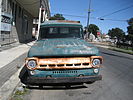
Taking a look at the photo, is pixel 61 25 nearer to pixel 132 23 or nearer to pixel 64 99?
pixel 64 99

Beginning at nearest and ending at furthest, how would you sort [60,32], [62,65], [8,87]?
1. [62,65]
2. [8,87]
3. [60,32]

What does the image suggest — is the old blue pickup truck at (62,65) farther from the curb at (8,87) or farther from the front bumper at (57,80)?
the curb at (8,87)

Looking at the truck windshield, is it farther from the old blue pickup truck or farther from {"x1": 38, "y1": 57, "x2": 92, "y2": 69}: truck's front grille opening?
{"x1": 38, "y1": 57, "x2": 92, "y2": 69}: truck's front grille opening

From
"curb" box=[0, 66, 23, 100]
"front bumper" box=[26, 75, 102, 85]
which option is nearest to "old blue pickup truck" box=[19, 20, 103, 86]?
"front bumper" box=[26, 75, 102, 85]

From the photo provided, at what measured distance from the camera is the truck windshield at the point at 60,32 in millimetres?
6371

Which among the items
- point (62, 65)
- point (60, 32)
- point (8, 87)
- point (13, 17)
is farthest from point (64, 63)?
point (13, 17)

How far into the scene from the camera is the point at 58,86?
5.05 metres

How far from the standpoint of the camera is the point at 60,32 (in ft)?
21.1

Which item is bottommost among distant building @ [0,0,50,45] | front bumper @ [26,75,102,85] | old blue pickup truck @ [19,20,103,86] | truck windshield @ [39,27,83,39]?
front bumper @ [26,75,102,85]

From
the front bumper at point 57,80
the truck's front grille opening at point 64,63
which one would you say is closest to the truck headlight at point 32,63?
the truck's front grille opening at point 64,63

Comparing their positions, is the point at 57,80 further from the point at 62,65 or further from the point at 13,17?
the point at 13,17

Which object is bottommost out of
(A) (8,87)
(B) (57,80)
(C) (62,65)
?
(A) (8,87)

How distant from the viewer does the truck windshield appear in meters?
6.37

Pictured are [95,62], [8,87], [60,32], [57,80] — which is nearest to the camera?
[57,80]
